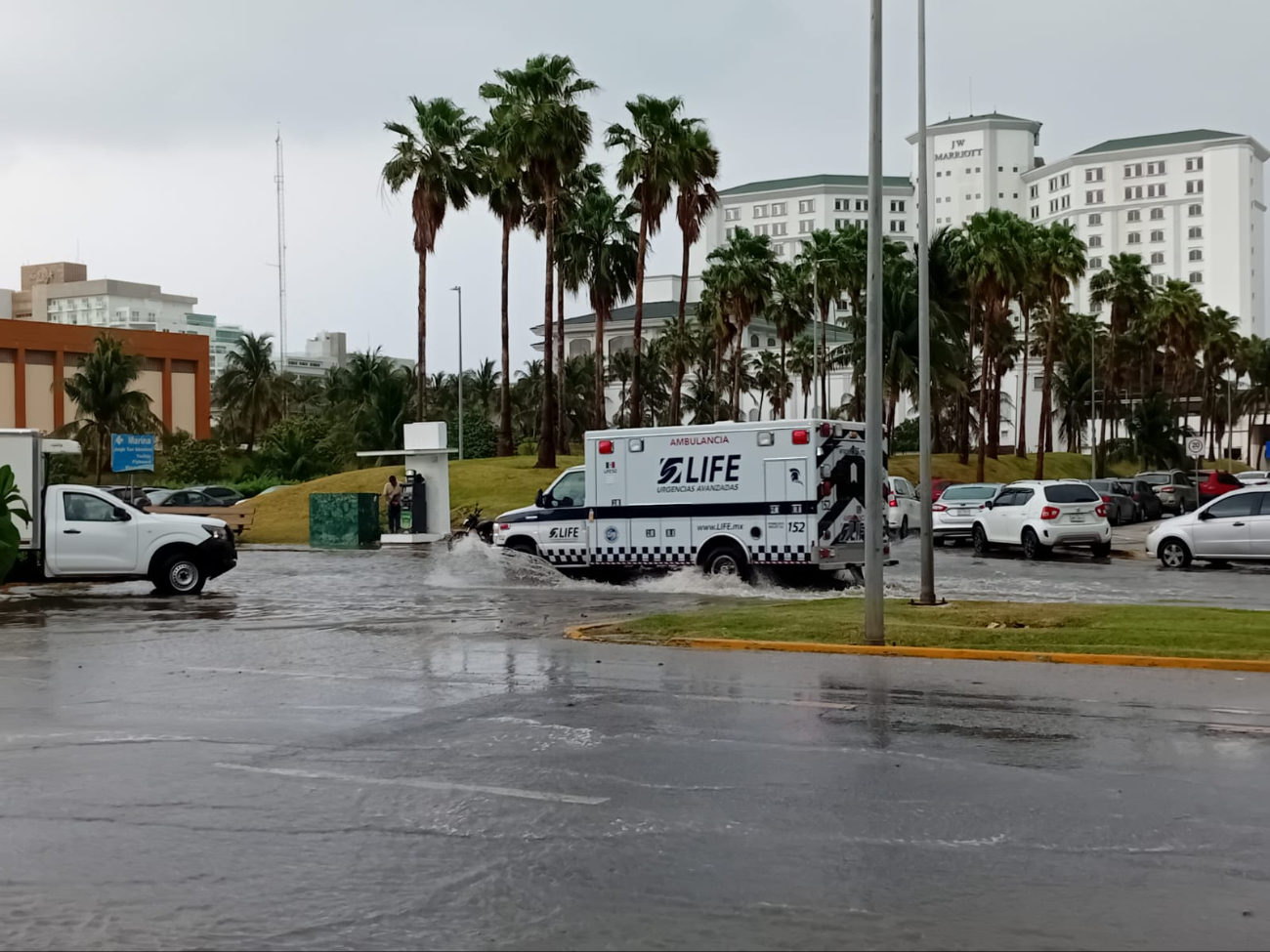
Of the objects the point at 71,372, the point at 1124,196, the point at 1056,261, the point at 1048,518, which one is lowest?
the point at 1048,518

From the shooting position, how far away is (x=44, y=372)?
262ft

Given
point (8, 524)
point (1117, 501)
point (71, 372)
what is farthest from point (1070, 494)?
point (71, 372)

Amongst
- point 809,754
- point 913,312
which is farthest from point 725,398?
point 809,754

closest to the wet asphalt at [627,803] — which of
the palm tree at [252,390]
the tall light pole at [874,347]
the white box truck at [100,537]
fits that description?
the tall light pole at [874,347]

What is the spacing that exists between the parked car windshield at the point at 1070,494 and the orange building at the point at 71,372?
56932mm

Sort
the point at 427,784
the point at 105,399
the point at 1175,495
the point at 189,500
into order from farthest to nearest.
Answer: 1. the point at 105,399
2. the point at 1175,495
3. the point at 189,500
4. the point at 427,784

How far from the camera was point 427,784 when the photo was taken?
7797mm

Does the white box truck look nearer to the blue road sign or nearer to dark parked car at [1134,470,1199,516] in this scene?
the blue road sign

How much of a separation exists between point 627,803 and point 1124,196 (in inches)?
6411

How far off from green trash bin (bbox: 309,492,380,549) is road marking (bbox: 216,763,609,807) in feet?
105

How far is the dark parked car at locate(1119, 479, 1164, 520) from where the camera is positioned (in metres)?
49.2

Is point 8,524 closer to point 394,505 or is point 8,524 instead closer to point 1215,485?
point 394,505

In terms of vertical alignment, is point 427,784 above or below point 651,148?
below

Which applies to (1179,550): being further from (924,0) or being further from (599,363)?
(599,363)
